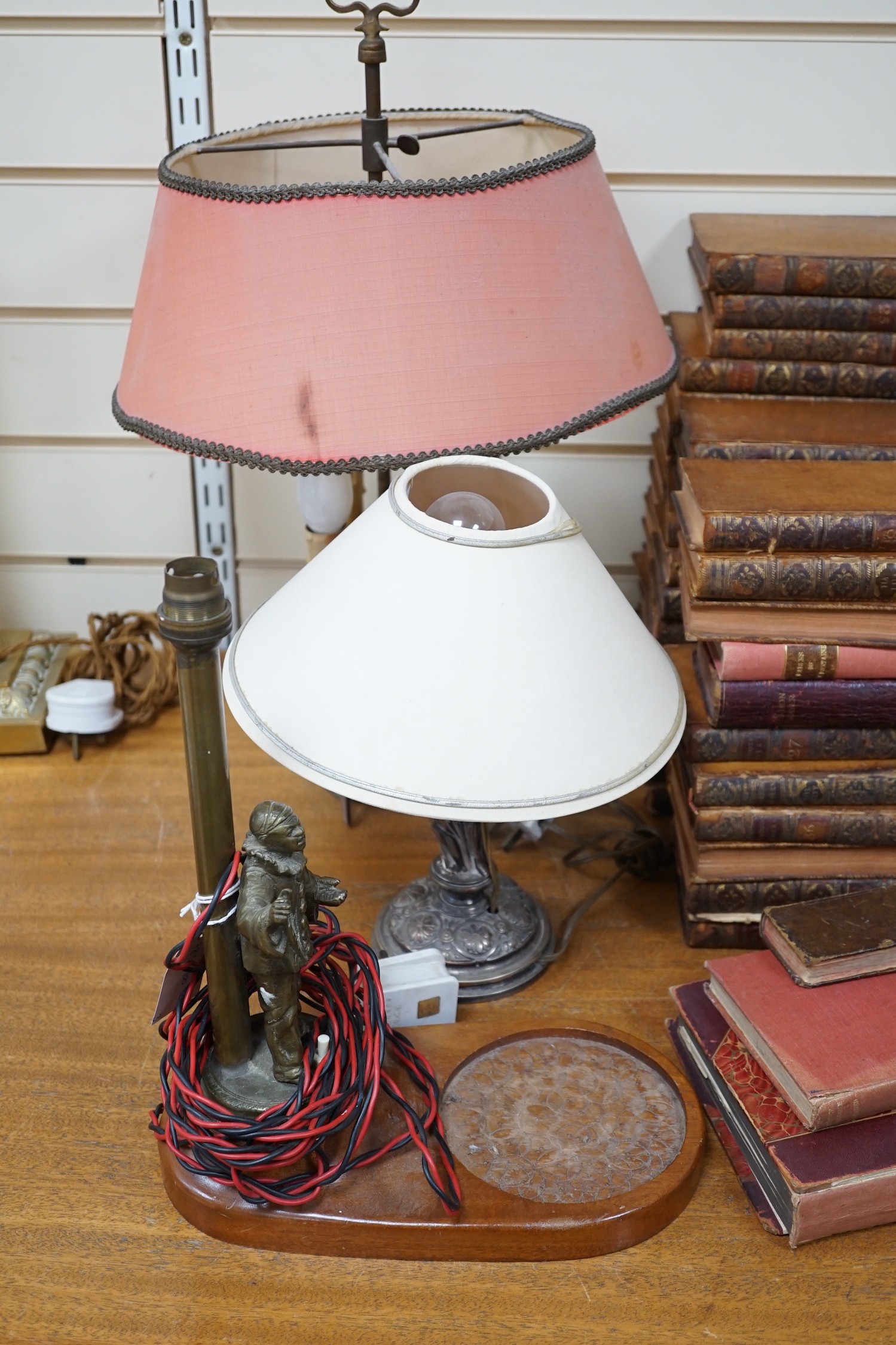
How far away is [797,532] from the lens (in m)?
0.82

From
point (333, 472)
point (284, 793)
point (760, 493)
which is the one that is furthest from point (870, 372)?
point (284, 793)

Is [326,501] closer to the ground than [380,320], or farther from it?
closer to the ground

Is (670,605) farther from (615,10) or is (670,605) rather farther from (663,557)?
(615,10)

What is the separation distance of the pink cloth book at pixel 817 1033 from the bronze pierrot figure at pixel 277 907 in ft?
0.87

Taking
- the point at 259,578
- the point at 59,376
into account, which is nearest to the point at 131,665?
the point at 259,578

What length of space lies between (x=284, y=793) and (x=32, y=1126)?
0.40m

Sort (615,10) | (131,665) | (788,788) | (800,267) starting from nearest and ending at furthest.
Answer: (788,788), (800,267), (615,10), (131,665)

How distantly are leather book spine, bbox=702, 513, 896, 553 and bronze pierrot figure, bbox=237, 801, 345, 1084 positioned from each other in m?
0.35

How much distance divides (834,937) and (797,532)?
267 millimetres

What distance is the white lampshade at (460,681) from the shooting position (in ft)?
2.18

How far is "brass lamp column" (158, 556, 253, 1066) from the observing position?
594mm

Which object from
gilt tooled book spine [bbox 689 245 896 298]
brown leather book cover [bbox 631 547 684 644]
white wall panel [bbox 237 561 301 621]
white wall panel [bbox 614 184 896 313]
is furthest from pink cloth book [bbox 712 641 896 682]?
white wall panel [bbox 237 561 301 621]

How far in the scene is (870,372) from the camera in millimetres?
1006

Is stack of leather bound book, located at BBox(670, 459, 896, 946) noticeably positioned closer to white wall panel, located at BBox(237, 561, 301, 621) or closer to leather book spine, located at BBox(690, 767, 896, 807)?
leather book spine, located at BBox(690, 767, 896, 807)
